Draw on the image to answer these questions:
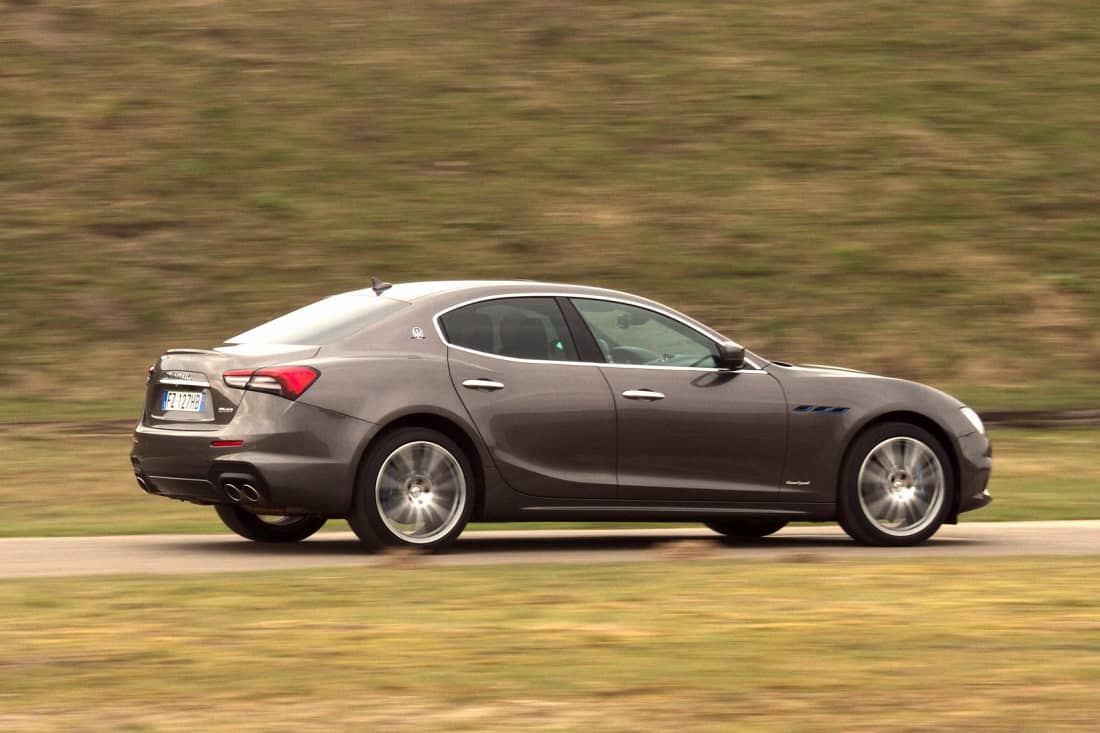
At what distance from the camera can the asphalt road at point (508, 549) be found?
9.95 metres

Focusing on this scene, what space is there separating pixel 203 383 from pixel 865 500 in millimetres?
3938

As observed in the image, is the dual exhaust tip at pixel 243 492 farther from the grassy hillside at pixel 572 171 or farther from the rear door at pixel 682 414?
the grassy hillside at pixel 572 171

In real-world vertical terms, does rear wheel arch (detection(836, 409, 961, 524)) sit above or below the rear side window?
below

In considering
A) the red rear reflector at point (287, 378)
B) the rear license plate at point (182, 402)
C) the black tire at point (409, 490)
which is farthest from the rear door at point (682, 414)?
the rear license plate at point (182, 402)

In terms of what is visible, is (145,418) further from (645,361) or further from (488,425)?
(645,361)

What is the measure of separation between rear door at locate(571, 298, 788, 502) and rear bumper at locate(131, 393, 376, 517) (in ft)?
5.16

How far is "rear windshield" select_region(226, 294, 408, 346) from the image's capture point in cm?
1039

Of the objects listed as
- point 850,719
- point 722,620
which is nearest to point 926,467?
point 722,620

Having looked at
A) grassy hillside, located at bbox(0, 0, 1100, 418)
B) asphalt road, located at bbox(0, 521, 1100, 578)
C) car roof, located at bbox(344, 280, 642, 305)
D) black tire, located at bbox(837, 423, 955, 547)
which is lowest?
asphalt road, located at bbox(0, 521, 1100, 578)

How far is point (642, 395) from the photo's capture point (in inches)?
424

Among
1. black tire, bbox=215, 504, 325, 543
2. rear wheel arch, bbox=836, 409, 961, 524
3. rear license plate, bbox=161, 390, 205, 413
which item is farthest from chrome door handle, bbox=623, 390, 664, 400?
rear license plate, bbox=161, 390, 205, 413

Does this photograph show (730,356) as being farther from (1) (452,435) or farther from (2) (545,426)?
(1) (452,435)

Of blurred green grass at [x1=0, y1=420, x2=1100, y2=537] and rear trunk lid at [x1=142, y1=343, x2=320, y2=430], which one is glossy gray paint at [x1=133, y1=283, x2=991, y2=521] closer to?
rear trunk lid at [x1=142, y1=343, x2=320, y2=430]

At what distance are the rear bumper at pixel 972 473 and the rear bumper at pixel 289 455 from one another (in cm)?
367
